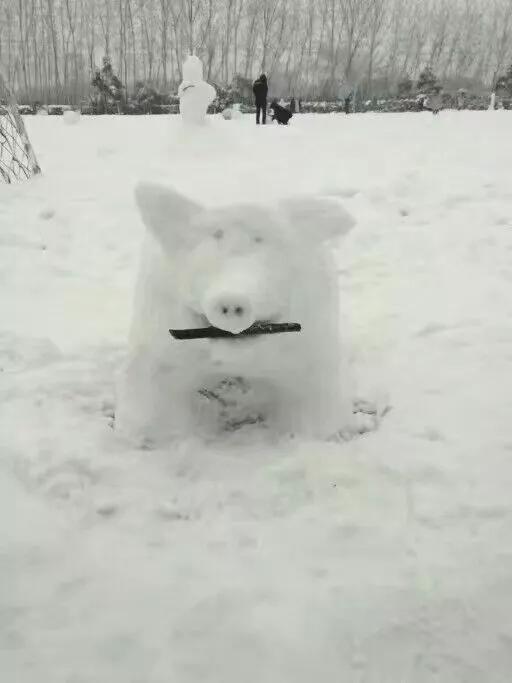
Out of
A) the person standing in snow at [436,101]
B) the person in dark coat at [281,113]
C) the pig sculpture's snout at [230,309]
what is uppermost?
the pig sculpture's snout at [230,309]

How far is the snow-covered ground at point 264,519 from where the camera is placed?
1729 mm

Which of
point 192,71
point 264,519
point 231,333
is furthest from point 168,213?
point 192,71

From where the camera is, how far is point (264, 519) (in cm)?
227

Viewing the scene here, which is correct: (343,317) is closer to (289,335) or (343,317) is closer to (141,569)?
(289,335)

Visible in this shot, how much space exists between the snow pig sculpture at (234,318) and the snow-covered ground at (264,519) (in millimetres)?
185

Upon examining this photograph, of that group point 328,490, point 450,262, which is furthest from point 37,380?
point 450,262

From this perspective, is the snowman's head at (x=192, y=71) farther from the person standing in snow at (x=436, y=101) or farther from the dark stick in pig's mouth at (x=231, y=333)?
the dark stick in pig's mouth at (x=231, y=333)

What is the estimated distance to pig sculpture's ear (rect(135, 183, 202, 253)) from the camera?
243cm

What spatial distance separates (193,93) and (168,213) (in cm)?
877

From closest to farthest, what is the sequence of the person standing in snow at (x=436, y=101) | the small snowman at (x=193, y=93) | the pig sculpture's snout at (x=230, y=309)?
the pig sculpture's snout at (x=230, y=309) < the small snowman at (x=193, y=93) < the person standing in snow at (x=436, y=101)

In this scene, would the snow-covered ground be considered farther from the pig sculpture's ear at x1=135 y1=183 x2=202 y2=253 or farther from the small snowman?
the small snowman

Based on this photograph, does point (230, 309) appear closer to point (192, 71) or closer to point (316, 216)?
point (316, 216)

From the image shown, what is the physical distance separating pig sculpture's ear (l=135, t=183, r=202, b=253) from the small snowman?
342 inches

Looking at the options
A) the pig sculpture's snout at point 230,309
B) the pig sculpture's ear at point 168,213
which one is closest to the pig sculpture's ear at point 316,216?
the pig sculpture's ear at point 168,213
